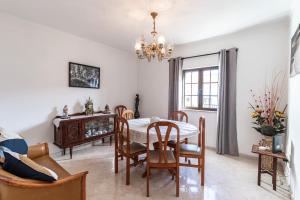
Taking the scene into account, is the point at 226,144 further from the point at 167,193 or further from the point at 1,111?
the point at 1,111

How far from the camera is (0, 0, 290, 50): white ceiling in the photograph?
7.76 ft

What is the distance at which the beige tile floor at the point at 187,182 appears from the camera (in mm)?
2113

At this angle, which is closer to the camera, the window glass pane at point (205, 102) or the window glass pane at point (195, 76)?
the window glass pane at point (205, 102)

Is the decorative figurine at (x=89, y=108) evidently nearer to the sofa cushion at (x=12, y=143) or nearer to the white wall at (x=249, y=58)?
the sofa cushion at (x=12, y=143)

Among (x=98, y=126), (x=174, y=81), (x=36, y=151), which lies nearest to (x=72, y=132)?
(x=98, y=126)

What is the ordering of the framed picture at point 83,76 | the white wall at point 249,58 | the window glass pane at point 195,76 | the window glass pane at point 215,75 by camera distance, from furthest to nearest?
the window glass pane at point 195,76 < the window glass pane at point 215,75 < the framed picture at point 83,76 < the white wall at point 249,58

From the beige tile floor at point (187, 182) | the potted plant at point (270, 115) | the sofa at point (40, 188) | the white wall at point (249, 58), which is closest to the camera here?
the sofa at point (40, 188)

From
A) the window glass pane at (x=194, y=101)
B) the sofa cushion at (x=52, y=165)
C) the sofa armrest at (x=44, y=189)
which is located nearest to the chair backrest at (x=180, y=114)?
the window glass pane at (x=194, y=101)

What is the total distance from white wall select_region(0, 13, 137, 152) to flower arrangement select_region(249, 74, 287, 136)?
343cm

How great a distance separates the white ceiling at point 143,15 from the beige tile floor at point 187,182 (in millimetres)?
2520

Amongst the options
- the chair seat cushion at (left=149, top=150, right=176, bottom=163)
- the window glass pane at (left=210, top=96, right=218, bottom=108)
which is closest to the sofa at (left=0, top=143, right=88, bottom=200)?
the chair seat cushion at (left=149, top=150, right=176, bottom=163)

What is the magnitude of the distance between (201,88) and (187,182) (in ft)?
7.77

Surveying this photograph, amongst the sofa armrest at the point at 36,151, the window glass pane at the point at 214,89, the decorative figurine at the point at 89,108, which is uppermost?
the window glass pane at the point at 214,89

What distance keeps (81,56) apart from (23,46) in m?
1.09
